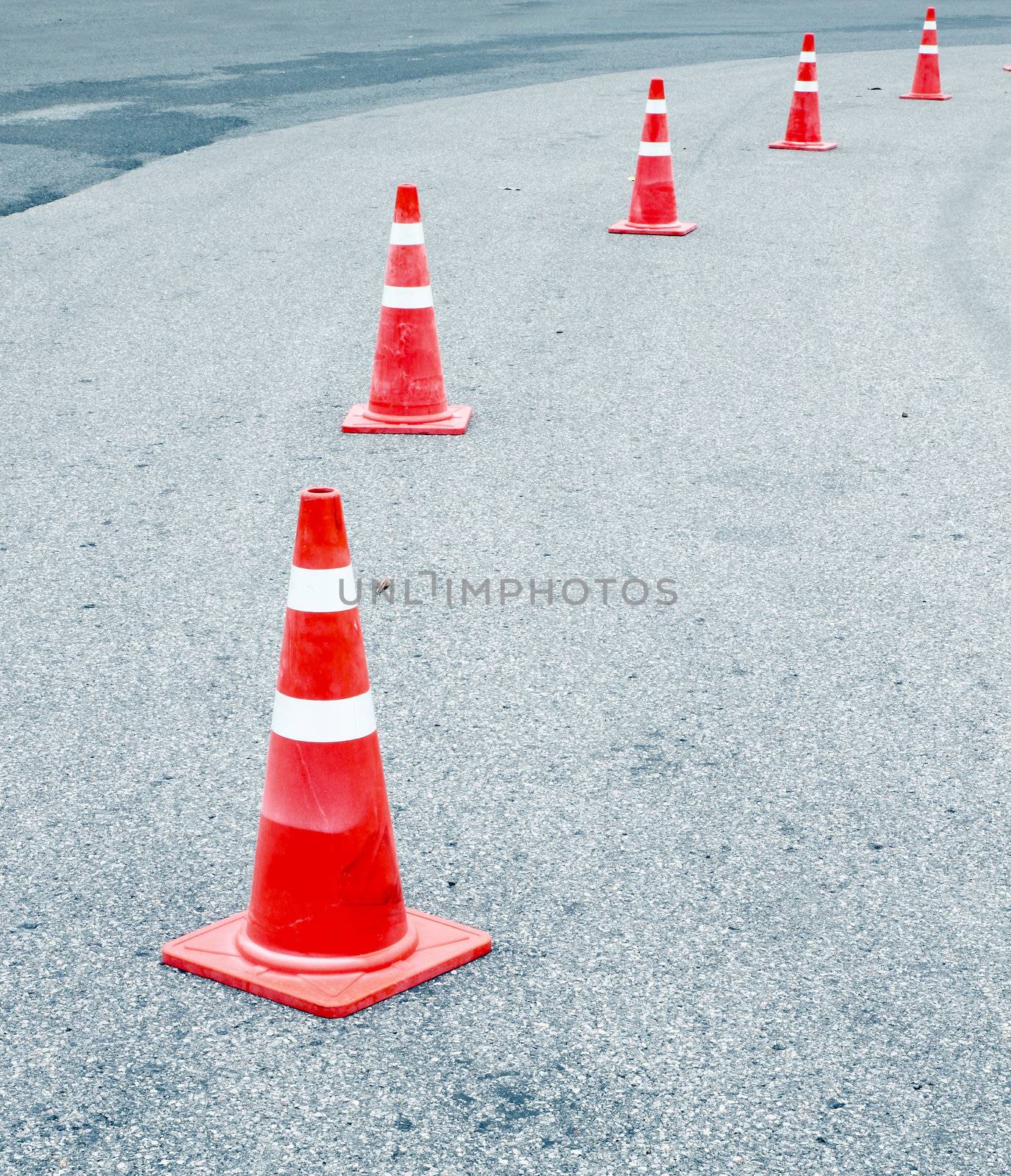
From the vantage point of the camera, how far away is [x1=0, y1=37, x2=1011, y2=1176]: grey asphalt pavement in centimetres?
259

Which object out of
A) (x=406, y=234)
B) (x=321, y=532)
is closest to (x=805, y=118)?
(x=406, y=234)

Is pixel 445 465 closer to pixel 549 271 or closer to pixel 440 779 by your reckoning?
pixel 440 779

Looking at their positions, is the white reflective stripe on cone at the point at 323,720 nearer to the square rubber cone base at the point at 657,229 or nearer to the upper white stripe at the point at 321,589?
the upper white stripe at the point at 321,589

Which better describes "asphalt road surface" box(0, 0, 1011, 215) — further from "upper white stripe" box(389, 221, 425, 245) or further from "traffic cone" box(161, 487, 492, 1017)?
"traffic cone" box(161, 487, 492, 1017)

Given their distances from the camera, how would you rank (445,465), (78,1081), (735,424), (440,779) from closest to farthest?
(78,1081), (440,779), (445,465), (735,424)

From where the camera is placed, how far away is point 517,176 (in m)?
11.6

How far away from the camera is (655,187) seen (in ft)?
32.1

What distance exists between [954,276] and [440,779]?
6080 millimetres

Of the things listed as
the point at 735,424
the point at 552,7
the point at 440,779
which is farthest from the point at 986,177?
the point at 552,7

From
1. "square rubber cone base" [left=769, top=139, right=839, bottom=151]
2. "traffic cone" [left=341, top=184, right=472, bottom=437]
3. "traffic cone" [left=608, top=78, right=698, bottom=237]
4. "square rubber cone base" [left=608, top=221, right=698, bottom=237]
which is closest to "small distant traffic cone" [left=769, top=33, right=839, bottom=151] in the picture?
"square rubber cone base" [left=769, top=139, right=839, bottom=151]

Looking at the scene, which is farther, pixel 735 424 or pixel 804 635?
pixel 735 424

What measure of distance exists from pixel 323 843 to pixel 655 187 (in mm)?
7528

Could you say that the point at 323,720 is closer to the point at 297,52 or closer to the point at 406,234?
the point at 406,234

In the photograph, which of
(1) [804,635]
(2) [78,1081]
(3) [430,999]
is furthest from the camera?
(1) [804,635]
